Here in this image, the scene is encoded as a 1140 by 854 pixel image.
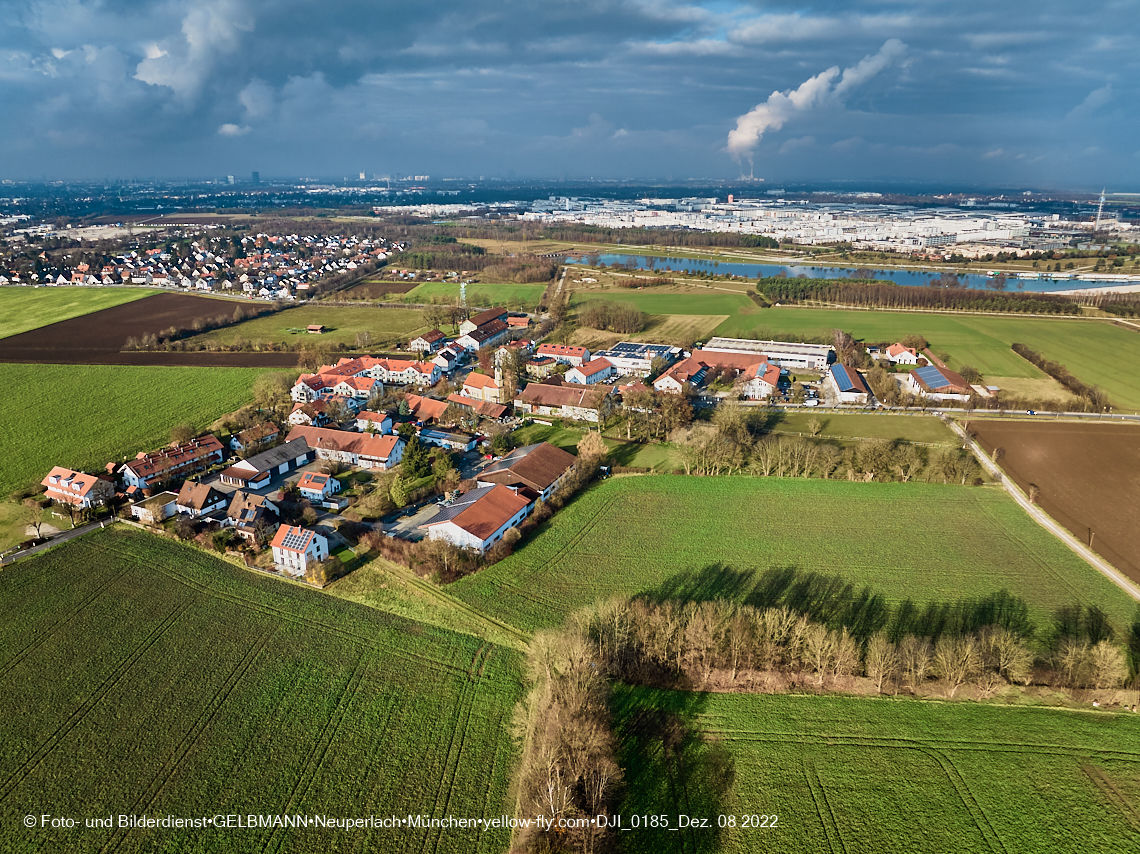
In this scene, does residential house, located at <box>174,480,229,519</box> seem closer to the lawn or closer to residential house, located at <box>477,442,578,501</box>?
residential house, located at <box>477,442,578,501</box>

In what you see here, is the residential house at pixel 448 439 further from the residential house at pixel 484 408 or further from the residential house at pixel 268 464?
the residential house at pixel 268 464

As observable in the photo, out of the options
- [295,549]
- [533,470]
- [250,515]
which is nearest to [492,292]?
[533,470]

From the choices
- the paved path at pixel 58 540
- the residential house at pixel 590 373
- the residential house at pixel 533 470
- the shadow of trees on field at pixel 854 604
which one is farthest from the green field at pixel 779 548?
the residential house at pixel 590 373

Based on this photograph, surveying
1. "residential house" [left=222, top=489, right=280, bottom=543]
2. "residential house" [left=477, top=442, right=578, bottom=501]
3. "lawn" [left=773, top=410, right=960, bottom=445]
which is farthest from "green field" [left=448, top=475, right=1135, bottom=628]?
"residential house" [left=222, top=489, right=280, bottom=543]

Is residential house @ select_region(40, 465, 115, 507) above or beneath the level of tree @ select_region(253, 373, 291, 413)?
beneath

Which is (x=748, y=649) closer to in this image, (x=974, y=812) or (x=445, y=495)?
(x=974, y=812)

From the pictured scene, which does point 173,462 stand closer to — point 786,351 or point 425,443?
point 425,443
